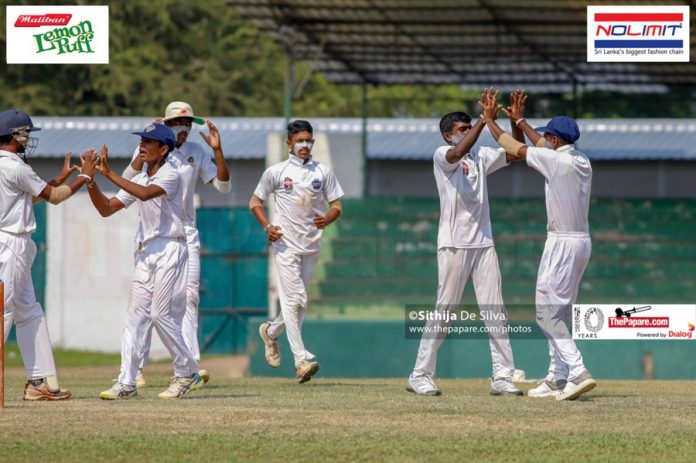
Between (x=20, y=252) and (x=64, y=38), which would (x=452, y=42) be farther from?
(x=20, y=252)

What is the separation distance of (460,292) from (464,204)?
75cm

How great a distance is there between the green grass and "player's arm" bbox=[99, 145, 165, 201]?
1.59m

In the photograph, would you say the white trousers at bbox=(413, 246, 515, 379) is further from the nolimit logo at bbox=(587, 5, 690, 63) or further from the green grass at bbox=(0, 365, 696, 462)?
the nolimit logo at bbox=(587, 5, 690, 63)

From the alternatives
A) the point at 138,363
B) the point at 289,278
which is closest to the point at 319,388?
the point at 289,278

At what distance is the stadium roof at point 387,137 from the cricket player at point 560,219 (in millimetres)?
19861

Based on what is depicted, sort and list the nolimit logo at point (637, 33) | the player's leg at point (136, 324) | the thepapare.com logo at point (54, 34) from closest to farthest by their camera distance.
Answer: the player's leg at point (136, 324)
the thepapare.com logo at point (54, 34)
the nolimit logo at point (637, 33)

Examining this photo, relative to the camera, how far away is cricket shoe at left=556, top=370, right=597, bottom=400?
1150 cm

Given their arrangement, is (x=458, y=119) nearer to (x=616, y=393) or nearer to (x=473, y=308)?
(x=616, y=393)

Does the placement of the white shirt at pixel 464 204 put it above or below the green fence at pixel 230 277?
above

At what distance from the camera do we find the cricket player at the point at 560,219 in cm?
1177

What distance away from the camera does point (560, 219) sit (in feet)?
39.2

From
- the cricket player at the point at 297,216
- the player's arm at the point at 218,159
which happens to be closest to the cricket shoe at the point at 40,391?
the player's arm at the point at 218,159

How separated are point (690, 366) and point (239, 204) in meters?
14.4

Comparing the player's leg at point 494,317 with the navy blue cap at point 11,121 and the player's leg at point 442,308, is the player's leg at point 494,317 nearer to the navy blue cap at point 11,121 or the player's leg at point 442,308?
the player's leg at point 442,308
